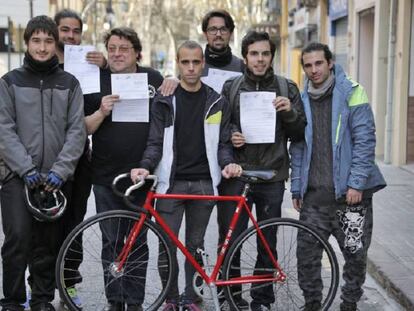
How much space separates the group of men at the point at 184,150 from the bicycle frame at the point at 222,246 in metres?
0.12

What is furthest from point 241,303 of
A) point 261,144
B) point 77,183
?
point 77,183

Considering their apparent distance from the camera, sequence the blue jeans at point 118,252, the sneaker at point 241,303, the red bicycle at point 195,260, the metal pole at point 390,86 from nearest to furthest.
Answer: the red bicycle at point 195,260 → the blue jeans at point 118,252 → the sneaker at point 241,303 → the metal pole at point 390,86

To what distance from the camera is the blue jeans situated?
15.6ft

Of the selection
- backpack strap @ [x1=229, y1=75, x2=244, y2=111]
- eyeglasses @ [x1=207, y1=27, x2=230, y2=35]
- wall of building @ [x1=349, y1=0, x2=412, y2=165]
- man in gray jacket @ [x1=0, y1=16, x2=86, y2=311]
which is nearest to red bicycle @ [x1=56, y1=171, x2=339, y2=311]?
man in gray jacket @ [x1=0, y1=16, x2=86, y2=311]

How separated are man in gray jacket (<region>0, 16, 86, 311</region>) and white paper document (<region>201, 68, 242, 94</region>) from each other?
1199mm

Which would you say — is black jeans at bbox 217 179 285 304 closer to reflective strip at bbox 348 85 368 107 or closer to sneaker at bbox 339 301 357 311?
sneaker at bbox 339 301 357 311

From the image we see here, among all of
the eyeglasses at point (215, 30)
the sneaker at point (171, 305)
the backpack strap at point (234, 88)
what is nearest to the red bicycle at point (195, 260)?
the sneaker at point (171, 305)

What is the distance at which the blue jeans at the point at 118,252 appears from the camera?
15.6 ft

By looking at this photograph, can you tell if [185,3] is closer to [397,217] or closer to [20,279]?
[397,217]

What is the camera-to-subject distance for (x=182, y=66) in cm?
469

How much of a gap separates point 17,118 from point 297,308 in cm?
251

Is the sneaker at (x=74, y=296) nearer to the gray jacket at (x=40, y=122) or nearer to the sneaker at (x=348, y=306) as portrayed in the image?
the gray jacket at (x=40, y=122)

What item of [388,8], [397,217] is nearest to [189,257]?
[397,217]

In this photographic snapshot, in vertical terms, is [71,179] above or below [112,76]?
below
